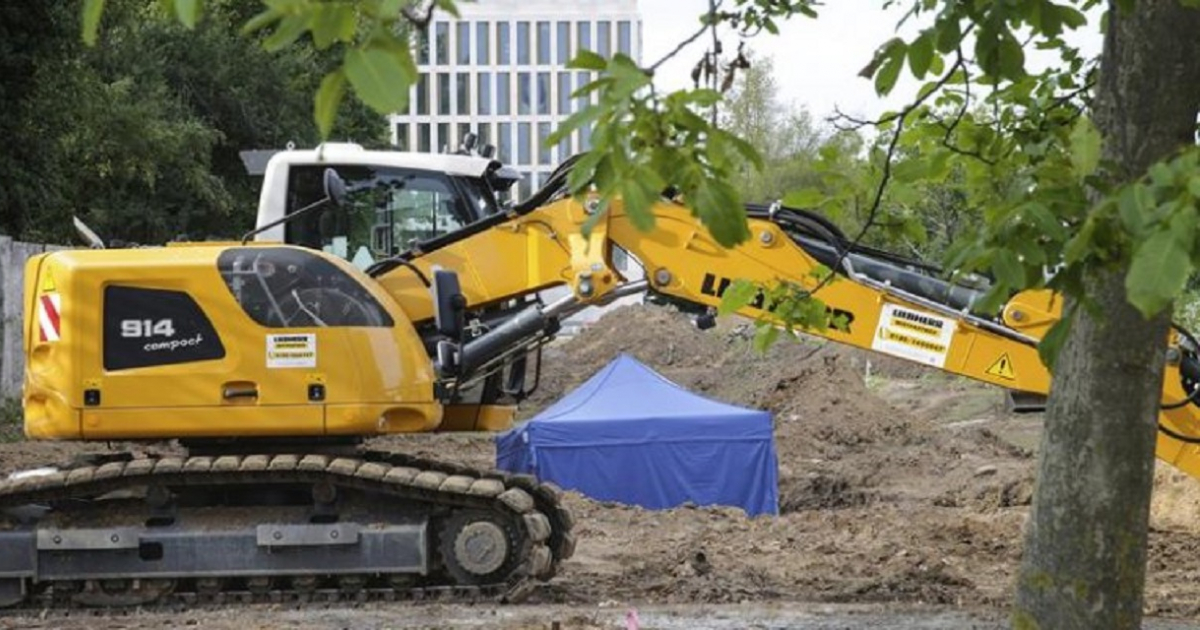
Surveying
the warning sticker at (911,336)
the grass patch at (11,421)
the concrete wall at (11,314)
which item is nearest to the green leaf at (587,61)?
the warning sticker at (911,336)

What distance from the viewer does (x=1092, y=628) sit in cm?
403

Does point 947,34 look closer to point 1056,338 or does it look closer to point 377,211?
point 1056,338

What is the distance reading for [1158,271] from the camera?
8.74 feet

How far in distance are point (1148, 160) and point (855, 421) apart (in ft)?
74.7

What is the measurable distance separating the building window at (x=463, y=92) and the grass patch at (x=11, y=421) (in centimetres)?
8353

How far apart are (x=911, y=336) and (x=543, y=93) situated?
318 ft

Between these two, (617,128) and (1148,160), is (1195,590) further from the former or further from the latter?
(617,128)

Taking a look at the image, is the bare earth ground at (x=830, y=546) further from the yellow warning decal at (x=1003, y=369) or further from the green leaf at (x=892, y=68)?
the green leaf at (x=892, y=68)

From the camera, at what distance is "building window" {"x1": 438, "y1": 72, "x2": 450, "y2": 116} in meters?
104

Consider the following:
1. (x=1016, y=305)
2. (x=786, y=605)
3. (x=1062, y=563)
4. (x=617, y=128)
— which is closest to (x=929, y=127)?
(x=1062, y=563)

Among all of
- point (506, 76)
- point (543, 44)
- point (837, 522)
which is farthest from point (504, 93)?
point (837, 522)

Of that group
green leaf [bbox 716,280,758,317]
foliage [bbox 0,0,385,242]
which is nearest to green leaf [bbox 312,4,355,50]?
green leaf [bbox 716,280,758,317]

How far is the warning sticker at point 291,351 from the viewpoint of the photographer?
1012 centimetres

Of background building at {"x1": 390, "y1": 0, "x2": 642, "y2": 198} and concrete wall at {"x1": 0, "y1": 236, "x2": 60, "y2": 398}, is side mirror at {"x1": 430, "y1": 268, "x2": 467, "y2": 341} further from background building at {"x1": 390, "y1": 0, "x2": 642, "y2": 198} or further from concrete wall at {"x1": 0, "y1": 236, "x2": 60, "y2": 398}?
background building at {"x1": 390, "y1": 0, "x2": 642, "y2": 198}
